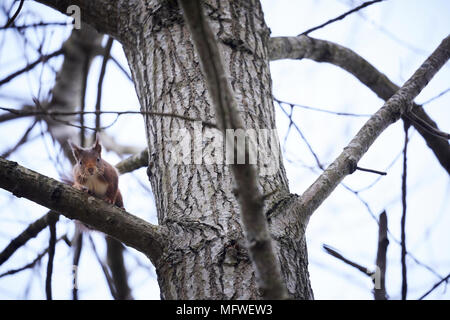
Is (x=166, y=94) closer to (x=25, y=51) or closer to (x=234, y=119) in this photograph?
(x=234, y=119)

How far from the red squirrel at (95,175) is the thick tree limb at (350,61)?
0.95 meters

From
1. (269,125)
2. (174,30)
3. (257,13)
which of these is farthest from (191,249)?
(257,13)

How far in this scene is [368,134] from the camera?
1.82 m

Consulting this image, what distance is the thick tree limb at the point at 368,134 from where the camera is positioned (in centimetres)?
164

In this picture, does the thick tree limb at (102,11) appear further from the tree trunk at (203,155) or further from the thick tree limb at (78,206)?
the thick tree limb at (78,206)

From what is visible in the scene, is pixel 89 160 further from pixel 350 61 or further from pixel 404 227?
pixel 350 61

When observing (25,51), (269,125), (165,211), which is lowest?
(165,211)

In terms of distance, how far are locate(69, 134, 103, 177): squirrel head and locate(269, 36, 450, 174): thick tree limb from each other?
95cm

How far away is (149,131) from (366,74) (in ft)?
4.50

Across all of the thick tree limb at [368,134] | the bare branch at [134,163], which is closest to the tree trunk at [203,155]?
the thick tree limb at [368,134]

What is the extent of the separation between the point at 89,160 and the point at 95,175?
90 millimetres

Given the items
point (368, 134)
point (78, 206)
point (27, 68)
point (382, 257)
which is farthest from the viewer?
point (27, 68)

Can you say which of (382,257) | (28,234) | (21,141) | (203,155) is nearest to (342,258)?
(382,257)
